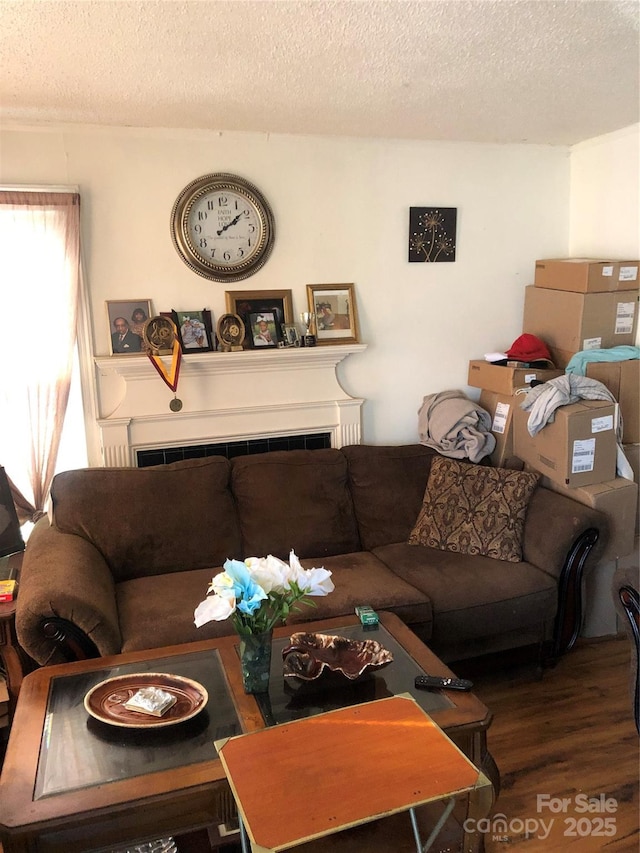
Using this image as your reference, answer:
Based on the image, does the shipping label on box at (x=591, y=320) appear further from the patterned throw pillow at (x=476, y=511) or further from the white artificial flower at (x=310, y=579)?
the white artificial flower at (x=310, y=579)

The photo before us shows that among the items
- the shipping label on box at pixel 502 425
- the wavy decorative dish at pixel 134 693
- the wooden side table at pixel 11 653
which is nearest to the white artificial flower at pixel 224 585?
the wavy decorative dish at pixel 134 693

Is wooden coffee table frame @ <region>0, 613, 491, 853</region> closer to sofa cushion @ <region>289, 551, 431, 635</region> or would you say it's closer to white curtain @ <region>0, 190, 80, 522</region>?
sofa cushion @ <region>289, 551, 431, 635</region>

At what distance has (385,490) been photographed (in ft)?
11.1

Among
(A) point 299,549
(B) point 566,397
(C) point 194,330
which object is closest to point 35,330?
(C) point 194,330

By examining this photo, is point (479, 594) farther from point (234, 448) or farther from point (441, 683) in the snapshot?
point (234, 448)

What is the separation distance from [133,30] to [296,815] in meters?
2.11

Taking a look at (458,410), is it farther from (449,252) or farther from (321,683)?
(321,683)

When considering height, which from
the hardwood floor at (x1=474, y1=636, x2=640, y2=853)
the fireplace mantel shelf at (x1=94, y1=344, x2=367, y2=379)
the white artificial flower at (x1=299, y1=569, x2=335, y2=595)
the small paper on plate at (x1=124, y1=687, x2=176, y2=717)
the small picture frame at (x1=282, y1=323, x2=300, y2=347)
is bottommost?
the hardwood floor at (x1=474, y1=636, x2=640, y2=853)

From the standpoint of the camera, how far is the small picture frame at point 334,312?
3514mm

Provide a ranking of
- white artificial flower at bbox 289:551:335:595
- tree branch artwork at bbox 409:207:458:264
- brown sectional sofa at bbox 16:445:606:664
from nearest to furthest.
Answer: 1. white artificial flower at bbox 289:551:335:595
2. brown sectional sofa at bbox 16:445:606:664
3. tree branch artwork at bbox 409:207:458:264

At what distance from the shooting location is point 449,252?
12.2 ft

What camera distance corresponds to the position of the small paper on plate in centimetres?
192

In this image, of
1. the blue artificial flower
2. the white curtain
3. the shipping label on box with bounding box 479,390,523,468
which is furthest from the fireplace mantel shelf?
the blue artificial flower

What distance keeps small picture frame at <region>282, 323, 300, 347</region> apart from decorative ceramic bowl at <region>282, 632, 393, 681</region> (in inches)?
60.8
